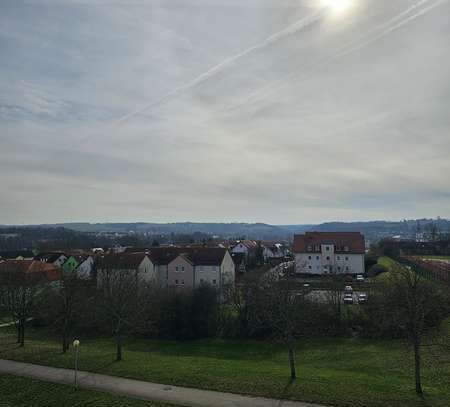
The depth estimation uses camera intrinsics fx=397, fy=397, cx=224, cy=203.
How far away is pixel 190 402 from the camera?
50.5 ft

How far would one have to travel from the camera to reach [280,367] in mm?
22797

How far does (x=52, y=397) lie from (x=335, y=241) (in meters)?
57.5

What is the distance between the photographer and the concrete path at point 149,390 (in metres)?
15.3

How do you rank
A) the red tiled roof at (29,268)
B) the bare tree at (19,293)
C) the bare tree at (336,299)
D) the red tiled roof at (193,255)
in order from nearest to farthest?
the bare tree at (19,293) → the bare tree at (336,299) → the red tiled roof at (29,268) → the red tiled roof at (193,255)

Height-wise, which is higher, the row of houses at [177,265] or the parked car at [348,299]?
the row of houses at [177,265]

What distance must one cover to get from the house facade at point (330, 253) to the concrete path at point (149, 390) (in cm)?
5111

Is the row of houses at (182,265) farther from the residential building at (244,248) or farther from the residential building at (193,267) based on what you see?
the residential building at (244,248)

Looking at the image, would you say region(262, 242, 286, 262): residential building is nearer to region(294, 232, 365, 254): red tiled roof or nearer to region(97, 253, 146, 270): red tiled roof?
region(294, 232, 365, 254): red tiled roof

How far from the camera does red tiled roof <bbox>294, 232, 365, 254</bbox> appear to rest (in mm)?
66312

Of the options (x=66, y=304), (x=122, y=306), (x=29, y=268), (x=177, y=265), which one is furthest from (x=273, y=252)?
(x=122, y=306)

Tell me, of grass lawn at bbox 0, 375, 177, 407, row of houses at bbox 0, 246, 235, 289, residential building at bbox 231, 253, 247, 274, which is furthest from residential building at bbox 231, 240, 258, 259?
grass lawn at bbox 0, 375, 177, 407

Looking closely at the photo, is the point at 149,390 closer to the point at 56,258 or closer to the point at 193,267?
the point at 193,267

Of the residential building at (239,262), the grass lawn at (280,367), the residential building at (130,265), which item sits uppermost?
the residential building at (130,265)

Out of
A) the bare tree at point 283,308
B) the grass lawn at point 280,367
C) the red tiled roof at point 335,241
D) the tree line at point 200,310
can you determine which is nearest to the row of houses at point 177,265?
the tree line at point 200,310
